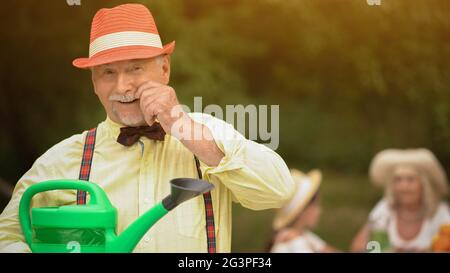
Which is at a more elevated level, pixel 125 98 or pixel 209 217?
pixel 125 98

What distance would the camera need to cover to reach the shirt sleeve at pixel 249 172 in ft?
6.34

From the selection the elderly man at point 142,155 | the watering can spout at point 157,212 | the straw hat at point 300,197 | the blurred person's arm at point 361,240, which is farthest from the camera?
the straw hat at point 300,197

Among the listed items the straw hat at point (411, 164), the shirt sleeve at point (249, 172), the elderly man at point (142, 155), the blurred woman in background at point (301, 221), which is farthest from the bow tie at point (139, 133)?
the straw hat at point (411, 164)

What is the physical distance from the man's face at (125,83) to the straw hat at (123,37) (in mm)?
26

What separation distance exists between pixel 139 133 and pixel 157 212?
22 centimetres

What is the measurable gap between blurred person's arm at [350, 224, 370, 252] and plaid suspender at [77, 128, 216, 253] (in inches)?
20.5

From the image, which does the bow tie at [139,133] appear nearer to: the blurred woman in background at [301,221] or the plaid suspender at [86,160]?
the plaid suspender at [86,160]

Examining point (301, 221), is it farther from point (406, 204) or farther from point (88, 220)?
point (88, 220)

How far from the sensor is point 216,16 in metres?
2.33

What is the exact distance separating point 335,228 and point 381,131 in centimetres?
32

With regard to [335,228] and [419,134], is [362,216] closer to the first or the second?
[335,228]

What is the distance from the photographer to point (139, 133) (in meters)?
2.05

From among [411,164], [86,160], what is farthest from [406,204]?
[86,160]

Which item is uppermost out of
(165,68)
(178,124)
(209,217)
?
(165,68)
